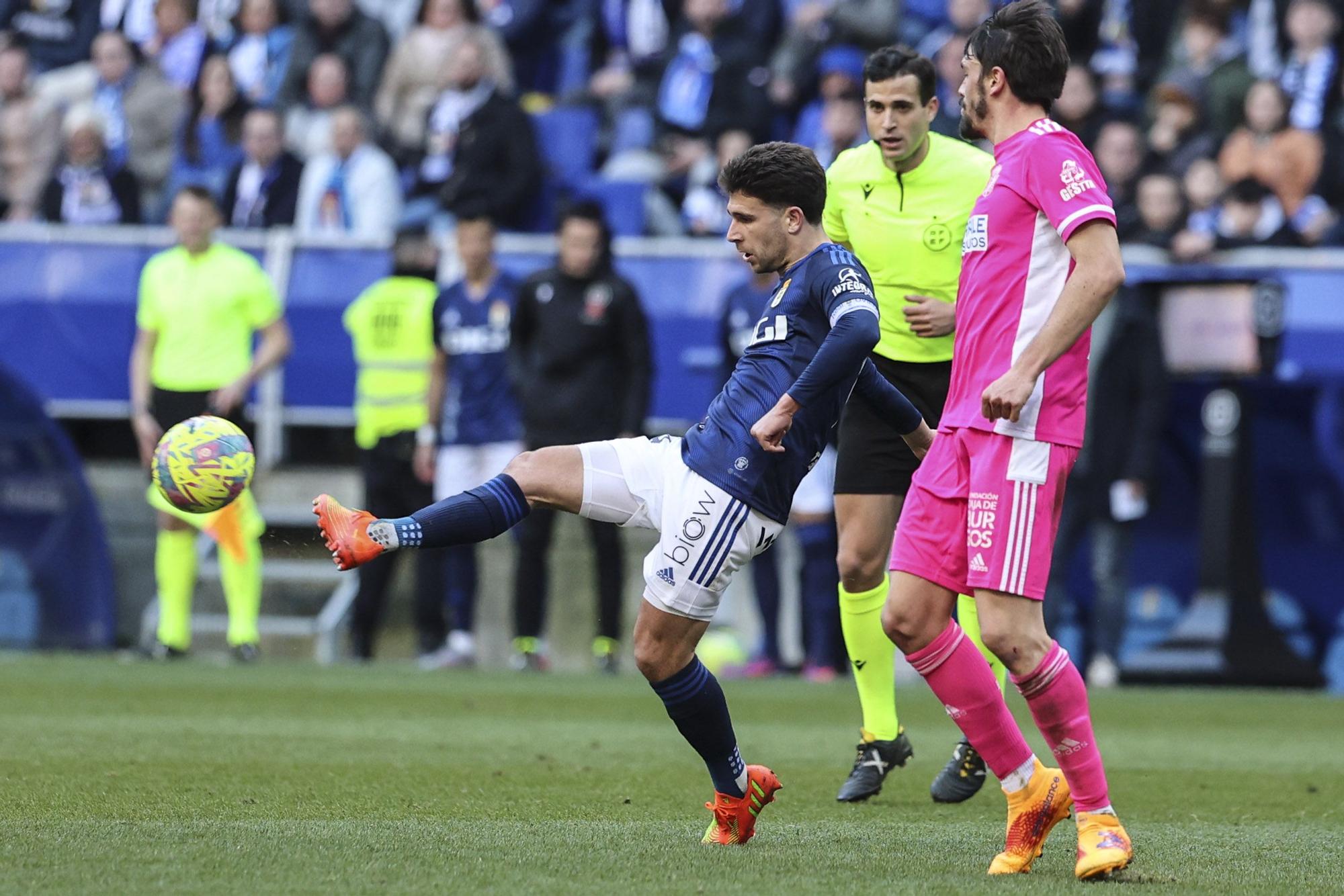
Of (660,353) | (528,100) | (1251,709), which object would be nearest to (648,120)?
(528,100)

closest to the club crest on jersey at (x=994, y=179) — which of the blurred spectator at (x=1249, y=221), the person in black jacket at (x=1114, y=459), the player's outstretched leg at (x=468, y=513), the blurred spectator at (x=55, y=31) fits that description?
the player's outstretched leg at (x=468, y=513)

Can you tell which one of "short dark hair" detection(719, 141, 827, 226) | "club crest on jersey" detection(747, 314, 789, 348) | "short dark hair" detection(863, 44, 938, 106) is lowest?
"club crest on jersey" detection(747, 314, 789, 348)

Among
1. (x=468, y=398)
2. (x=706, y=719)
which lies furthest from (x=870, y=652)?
(x=468, y=398)

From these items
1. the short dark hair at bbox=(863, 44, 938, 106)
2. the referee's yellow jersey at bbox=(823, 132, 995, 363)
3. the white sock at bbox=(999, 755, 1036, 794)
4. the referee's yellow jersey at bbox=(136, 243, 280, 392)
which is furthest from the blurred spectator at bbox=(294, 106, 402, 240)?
the white sock at bbox=(999, 755, 1036, 794)

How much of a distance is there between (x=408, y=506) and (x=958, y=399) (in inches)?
328

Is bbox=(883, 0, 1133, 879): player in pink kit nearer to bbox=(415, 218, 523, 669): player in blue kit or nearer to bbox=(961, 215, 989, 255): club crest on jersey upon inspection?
bbox=(961, 215, 989, 255): club crest on jersey

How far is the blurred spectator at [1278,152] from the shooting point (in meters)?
13.3

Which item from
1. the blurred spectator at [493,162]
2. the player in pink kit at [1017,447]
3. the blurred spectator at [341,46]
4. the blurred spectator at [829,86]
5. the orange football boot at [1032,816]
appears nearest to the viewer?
the player in pink kit at [1017,447]

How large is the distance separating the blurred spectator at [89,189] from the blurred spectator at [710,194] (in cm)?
438

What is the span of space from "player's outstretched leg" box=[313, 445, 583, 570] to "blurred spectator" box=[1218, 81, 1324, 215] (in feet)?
30.7

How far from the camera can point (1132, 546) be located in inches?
490

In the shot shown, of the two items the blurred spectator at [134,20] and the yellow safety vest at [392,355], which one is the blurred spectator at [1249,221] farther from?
the blurred spectator at [134,20]

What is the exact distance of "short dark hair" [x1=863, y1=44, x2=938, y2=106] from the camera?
6.52m

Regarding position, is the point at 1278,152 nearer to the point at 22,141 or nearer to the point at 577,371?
the point at 577,371
